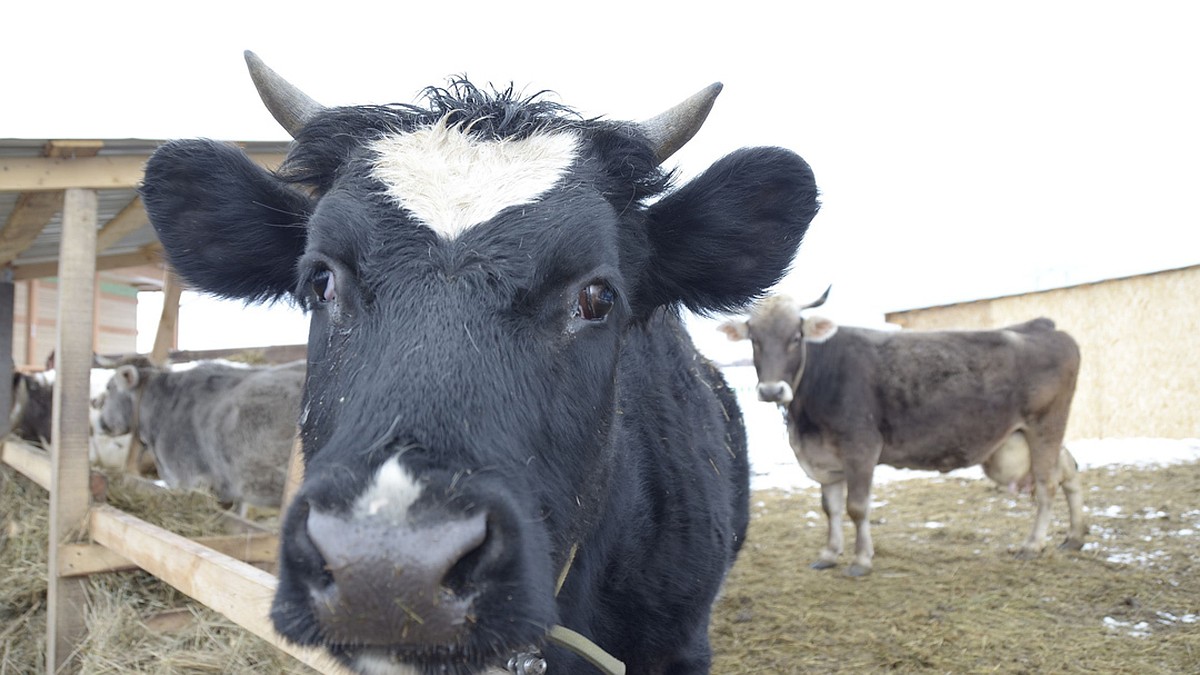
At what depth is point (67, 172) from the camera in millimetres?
4609

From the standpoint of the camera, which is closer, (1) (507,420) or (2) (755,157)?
(1) (507,420)

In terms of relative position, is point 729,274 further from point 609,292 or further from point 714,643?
point 714,643

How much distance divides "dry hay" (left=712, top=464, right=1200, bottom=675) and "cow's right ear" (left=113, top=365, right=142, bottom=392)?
23.5ft

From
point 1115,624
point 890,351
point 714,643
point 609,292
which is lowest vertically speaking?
point 714,643

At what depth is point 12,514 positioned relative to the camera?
699 cm

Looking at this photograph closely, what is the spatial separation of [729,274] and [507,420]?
1.08 meters

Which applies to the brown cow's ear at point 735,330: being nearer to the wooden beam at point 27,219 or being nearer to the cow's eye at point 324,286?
the wooden beam at point 27,219

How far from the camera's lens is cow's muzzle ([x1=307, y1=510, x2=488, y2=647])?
127 cm

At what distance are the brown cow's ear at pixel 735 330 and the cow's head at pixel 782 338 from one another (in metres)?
0.25

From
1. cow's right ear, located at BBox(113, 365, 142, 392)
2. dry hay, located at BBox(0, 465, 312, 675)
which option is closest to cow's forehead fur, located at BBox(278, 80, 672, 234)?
dry hay, located at BBox(0, 465, 312, 675)

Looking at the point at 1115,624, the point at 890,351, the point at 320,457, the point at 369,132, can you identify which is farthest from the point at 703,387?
the point at 890,351

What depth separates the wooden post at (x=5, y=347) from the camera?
9.36m

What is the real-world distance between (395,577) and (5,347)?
10744 mm

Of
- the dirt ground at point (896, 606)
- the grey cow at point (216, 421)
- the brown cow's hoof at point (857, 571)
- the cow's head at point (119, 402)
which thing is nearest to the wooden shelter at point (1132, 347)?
the dirt ground at point (896, 606)
